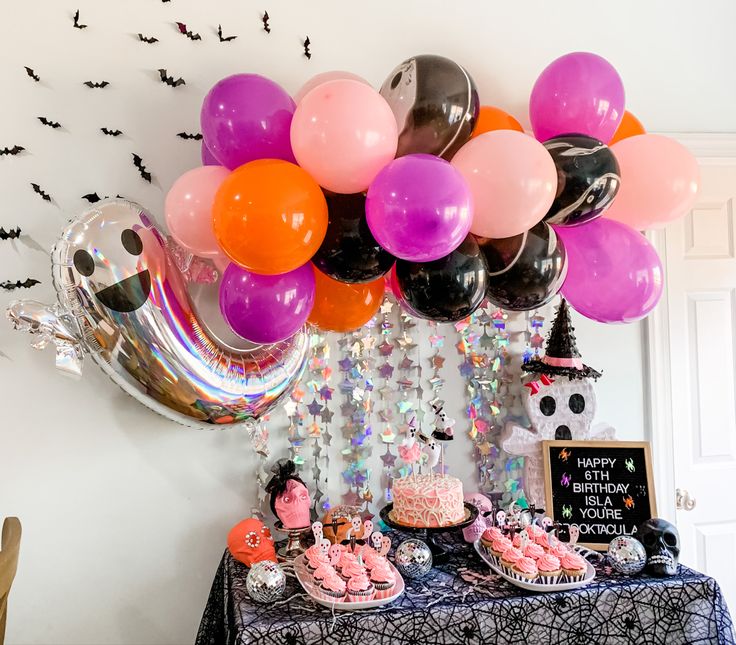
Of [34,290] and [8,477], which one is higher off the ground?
[34,290]

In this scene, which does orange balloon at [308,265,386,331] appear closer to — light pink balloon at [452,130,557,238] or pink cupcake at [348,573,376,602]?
light pink balloon at [452,130,557,238]

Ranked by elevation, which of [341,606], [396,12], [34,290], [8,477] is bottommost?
[341,606]

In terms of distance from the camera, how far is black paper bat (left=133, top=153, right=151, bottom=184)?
1661 millimetres

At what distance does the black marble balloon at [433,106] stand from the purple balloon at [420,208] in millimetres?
113

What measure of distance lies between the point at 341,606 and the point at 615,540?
733mm

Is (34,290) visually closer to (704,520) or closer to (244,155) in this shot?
(244,155)

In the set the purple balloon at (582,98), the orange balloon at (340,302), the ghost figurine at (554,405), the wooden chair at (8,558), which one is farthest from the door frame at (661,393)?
the wooden chair at (8,558)

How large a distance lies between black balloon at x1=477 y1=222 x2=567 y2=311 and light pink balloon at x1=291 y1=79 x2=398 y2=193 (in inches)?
12.4

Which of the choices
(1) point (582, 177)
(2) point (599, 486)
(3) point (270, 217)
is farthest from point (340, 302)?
(2) point (599, 486)

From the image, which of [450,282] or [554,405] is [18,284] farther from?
[554,405]

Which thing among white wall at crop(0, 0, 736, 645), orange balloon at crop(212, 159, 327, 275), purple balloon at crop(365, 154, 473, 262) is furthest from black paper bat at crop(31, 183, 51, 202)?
purple balloon at crop(365, 154, 473, 262)

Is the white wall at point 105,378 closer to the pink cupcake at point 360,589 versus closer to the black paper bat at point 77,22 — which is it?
the black paper bat at point 77,22

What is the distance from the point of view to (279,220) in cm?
110

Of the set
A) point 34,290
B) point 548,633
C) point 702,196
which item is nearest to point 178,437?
point 34,290
